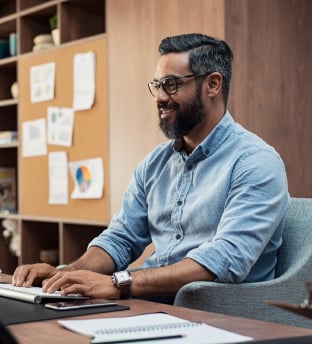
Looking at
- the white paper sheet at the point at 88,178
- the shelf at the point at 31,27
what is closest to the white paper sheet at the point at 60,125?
the white paper sheet at the point at 88,178

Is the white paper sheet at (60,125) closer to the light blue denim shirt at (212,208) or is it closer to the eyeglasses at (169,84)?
the light blue denim shirt at (212,208)

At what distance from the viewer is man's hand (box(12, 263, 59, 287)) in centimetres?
192

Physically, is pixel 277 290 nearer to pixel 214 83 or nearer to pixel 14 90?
pixel 214 83

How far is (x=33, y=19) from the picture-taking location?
4.54 meters

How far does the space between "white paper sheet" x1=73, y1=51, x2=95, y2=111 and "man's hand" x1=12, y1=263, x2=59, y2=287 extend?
6.24ft

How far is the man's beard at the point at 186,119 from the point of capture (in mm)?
2227

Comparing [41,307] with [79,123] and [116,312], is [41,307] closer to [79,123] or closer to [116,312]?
[116,312]

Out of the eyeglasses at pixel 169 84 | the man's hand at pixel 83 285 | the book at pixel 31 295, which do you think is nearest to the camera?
the book at pixel 31 295

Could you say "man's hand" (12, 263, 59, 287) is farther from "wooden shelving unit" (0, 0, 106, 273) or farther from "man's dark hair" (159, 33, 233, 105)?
"wooden shelving unit" (0, 0, 106, 273)

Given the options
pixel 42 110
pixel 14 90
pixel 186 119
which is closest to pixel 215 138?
pixel 186 119

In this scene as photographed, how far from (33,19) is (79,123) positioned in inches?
38.9

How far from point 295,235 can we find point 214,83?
52cm

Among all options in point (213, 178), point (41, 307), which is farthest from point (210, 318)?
point (213, 178)

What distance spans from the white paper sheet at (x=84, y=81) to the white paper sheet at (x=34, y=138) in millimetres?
366
